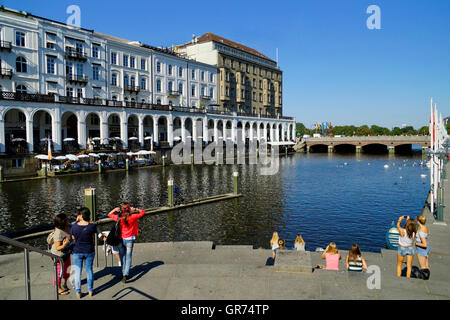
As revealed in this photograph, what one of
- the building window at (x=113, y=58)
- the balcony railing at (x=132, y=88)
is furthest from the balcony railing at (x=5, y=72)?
the balcony railing at (x=132, y=88)

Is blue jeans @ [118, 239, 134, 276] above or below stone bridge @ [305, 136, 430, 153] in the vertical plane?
below

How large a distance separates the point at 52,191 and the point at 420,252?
29.7m

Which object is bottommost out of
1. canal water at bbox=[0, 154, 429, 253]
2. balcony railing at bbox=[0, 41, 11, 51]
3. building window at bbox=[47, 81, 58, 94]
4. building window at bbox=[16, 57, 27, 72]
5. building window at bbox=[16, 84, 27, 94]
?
canal water at bbox=[0, 154, 429, 253]

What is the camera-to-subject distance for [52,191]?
101 ft

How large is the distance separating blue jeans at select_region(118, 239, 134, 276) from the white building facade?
4202cm

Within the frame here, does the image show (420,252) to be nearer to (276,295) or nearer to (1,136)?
(276,295)

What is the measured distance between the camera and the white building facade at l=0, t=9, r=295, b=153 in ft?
152

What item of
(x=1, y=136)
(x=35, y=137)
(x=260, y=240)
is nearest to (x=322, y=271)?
(x=260, y=240)

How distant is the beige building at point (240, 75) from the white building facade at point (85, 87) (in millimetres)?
7579

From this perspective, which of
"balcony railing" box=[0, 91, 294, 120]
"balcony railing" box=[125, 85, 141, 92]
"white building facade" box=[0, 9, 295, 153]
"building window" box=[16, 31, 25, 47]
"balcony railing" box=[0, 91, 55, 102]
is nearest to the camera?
"balcony railing" box=[0, 91, 55, 102]

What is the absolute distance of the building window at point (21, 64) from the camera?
47.4 meters

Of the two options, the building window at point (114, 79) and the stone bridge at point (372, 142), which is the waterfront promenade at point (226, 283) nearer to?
the building window at point (114, 79)

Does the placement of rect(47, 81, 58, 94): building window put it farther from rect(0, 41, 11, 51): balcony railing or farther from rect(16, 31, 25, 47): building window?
rect(0, 41, 11, 51): balcony railing

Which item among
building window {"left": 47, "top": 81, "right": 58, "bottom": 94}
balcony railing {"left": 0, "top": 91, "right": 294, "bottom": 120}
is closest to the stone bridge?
balcony railing {"left": 0, "top": 91, "right": 294, "bottom": 120}
